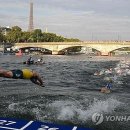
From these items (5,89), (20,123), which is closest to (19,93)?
(5,89)

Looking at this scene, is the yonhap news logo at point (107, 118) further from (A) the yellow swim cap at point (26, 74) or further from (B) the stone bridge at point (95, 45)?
(B) the stone bridge at point (95, 45)

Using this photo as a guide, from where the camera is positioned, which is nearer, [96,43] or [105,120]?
[105,120]

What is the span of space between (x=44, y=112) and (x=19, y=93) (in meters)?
8.91

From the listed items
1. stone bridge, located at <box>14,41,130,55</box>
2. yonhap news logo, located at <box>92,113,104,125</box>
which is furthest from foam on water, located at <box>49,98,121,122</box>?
stone bridge, located at <box>14,41,130,55</box>

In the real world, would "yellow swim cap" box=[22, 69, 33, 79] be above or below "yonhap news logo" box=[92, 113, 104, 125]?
above

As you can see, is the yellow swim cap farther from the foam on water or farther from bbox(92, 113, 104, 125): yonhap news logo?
the foam on water

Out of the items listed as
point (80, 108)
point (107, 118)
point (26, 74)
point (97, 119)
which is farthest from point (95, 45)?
point (26, 74)

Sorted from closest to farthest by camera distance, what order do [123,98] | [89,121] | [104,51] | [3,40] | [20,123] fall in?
[20,123] < [89,121] < [123,98] < [104,51] < [3,40]

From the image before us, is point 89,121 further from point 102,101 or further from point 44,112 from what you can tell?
point 102,101

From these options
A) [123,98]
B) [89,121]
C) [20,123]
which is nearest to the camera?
[20,123]

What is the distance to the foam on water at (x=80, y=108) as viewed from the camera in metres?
20.3

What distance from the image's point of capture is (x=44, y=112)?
2106cm

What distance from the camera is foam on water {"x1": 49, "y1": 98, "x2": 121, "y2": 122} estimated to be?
66.5 ft

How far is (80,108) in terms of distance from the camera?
22.7 meters
